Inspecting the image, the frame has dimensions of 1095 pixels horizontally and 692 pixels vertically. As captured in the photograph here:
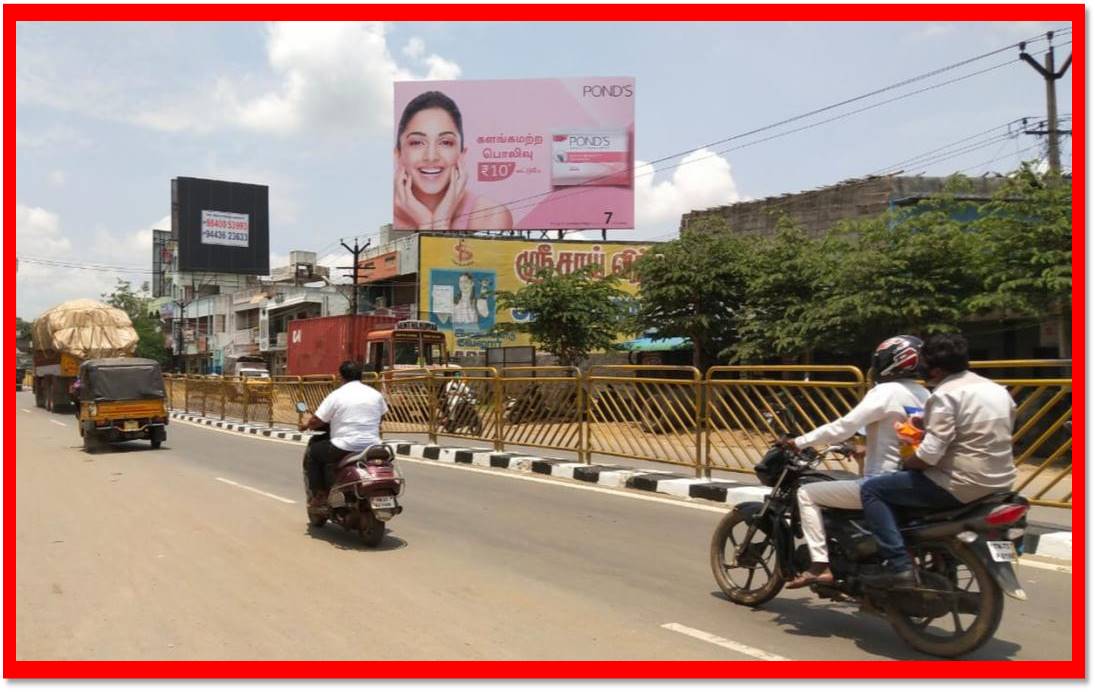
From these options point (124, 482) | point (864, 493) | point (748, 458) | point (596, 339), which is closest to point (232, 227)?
point (596, 339)

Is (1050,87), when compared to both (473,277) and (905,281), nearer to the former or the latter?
(905,281)

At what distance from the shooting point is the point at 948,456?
4273 millimetres

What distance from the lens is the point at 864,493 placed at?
14.9 ft

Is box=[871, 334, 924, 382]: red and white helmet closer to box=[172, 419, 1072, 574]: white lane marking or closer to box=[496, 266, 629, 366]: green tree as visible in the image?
box=[172, 419, 1072, 574]: white lane marking

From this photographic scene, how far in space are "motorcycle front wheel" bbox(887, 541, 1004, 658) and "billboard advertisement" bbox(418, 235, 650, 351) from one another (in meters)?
A: 36.4

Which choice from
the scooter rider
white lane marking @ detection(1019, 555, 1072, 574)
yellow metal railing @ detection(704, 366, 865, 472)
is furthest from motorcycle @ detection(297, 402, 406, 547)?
white lane marking @ detection(1019, 555, 1072, 574)

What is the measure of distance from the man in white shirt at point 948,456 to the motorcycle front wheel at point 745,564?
83 centimetres

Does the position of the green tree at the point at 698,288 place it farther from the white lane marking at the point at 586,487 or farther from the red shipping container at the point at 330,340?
the red shipping container at the point at 330,340

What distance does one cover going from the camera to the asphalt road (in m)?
4.59

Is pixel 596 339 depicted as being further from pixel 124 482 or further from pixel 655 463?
pixel 124 482

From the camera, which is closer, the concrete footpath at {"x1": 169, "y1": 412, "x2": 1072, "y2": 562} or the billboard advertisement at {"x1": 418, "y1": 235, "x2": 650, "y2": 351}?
the concrete footpath at {"x1": 169, "y1": 412, "x2": 1072, "y2": 562}

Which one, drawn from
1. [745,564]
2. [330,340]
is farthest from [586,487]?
[330,340]

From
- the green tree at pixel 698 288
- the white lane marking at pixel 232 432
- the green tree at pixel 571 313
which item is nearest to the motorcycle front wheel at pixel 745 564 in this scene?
the white lane marking at pixel 232 432

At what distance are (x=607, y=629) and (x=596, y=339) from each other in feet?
70.1
